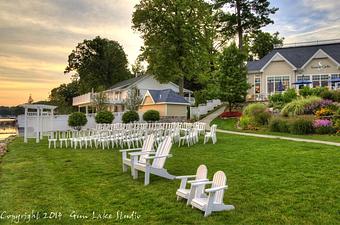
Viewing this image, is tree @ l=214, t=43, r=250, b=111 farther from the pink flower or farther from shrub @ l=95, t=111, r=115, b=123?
the pink flower

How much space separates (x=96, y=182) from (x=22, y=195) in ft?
5.44

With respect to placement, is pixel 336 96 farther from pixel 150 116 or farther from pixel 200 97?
pixel 200 97

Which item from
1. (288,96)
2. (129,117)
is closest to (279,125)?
(288,96)

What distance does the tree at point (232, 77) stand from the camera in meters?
34.2

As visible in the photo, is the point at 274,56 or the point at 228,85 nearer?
the point at 228,85

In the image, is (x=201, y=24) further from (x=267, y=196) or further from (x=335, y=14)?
(x=267, y=196)

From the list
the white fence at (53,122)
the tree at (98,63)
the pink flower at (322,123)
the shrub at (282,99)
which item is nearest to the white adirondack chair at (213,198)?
the pink flower at (322,123)

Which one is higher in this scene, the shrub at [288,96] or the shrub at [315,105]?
the shrub at [288,96]

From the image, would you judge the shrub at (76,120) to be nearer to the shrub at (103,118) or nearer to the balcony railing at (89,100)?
the shrub at (103,118)

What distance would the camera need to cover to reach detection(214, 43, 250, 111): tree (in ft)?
112

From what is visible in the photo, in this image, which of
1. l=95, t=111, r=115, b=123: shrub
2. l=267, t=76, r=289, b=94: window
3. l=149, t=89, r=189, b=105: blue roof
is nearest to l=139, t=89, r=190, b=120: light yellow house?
l=149, t=89, r=189, b=105: blue roof

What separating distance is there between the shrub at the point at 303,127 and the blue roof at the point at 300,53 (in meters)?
21.3


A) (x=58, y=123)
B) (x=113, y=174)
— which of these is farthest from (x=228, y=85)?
(x=113, y=174)

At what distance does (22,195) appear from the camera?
24.0 feet
